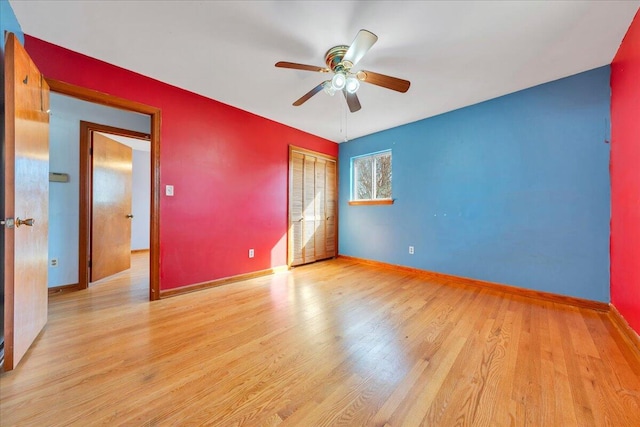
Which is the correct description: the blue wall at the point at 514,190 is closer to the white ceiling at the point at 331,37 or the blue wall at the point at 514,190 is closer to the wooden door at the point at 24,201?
the white ceiling at the point at 331,37

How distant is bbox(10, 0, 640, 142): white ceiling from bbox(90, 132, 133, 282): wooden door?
1.58 m

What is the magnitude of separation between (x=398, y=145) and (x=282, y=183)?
6.56 feet

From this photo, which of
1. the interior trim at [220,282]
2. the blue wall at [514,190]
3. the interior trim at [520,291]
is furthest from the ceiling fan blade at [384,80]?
the interior trim at [220,282]

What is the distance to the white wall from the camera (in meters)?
2.69

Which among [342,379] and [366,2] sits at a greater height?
[366,2]

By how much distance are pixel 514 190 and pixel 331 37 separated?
2.63 metres

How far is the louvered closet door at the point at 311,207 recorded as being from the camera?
396 cm

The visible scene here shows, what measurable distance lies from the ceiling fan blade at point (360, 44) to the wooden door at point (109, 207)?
3.41 metres

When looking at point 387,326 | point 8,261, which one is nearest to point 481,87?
point 387,326

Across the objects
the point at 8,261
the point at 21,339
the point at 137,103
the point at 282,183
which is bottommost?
the point at 21,339

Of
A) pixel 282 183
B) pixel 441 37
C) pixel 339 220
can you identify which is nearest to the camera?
pixel 441 37

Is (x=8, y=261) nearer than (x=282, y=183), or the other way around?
(x=8, y=261)

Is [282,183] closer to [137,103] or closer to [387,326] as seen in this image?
[137,103]

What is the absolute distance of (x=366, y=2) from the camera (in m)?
1.56
